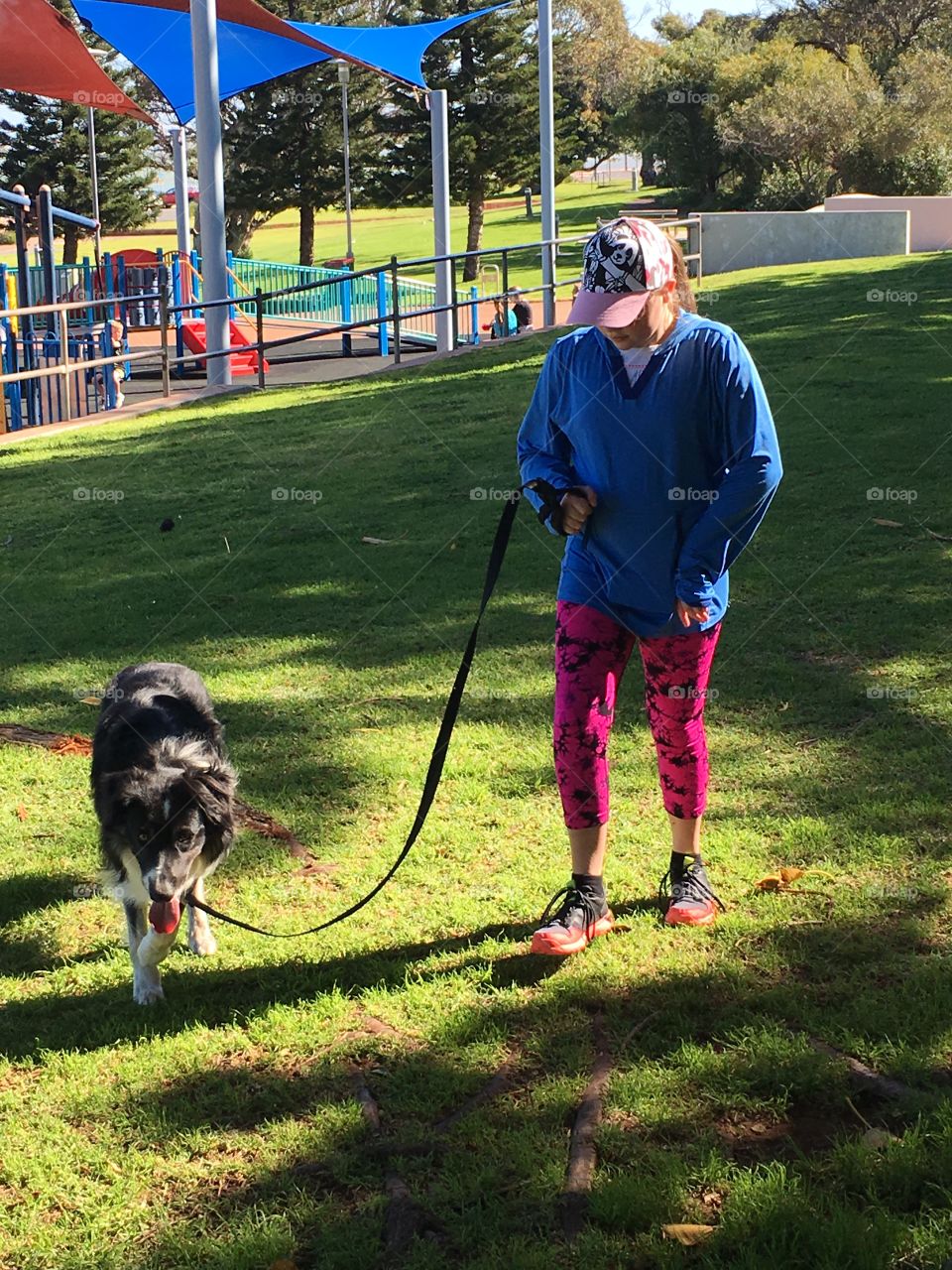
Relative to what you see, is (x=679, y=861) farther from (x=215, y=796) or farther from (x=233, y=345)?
(x=233, y=345)

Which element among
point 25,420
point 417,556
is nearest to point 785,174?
point 25,420

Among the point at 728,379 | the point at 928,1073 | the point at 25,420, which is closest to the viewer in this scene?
the point at 928,1073

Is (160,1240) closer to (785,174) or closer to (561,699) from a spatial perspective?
(561,699)

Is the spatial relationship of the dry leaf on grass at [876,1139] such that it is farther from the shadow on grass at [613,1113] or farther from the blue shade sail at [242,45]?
the blue shade sail at [242,45]

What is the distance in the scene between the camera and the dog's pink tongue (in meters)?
3.63

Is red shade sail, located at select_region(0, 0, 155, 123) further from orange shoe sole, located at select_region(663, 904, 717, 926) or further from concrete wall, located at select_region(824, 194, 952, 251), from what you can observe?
orange shoe sole, located at select_region(663, 904, 717, 926)

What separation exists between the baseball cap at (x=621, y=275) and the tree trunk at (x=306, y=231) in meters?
46.5

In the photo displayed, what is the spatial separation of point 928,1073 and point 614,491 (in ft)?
5.40

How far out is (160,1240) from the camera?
112 inches

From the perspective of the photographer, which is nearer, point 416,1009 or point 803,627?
point 416,1009

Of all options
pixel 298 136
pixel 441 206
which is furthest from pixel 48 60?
pixel 298 136

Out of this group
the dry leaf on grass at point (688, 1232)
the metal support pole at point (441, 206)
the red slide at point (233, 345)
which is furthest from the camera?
the red slide at point (233, 345)

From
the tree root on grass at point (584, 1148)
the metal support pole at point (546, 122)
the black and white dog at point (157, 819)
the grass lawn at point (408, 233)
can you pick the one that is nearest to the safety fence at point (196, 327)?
the metal support pole at point (546, 122)

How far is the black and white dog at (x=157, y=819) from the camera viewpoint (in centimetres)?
374
